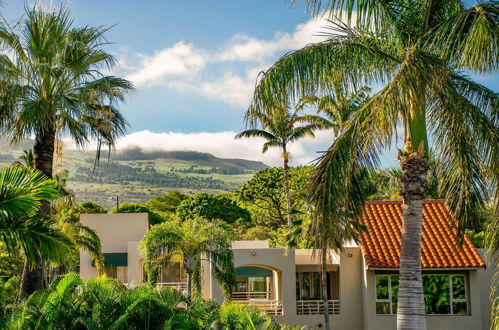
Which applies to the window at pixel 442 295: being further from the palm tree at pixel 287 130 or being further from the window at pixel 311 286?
the palm tree at pixel 287 130

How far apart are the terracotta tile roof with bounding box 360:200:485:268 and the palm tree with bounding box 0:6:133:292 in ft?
37.0

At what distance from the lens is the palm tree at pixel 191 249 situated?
947 inches

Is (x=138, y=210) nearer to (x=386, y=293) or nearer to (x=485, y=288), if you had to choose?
(x=386, y=293)

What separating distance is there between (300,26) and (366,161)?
3.21 m

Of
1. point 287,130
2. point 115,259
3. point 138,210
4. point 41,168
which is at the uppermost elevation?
point 287,130

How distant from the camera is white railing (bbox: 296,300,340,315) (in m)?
26.7

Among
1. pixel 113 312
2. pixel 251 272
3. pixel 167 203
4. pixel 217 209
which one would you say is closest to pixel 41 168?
pixel 113 312

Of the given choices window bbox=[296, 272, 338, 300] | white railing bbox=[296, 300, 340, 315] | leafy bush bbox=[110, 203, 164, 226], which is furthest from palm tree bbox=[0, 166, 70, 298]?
leafy bush bbox=[110, 203, 164, 226]

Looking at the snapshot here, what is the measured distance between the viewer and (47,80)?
16.1 metres

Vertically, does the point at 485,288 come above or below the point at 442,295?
above

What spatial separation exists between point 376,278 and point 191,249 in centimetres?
755

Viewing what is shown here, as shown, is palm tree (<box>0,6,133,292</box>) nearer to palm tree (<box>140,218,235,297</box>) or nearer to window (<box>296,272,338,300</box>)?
palm tree (<box>140,218,235,297</box>)

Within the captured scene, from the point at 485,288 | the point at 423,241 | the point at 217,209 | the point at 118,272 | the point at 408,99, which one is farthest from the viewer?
the point at 217,209

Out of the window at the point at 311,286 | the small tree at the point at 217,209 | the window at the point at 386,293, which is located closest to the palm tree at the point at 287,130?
the window at the point at 311,286
